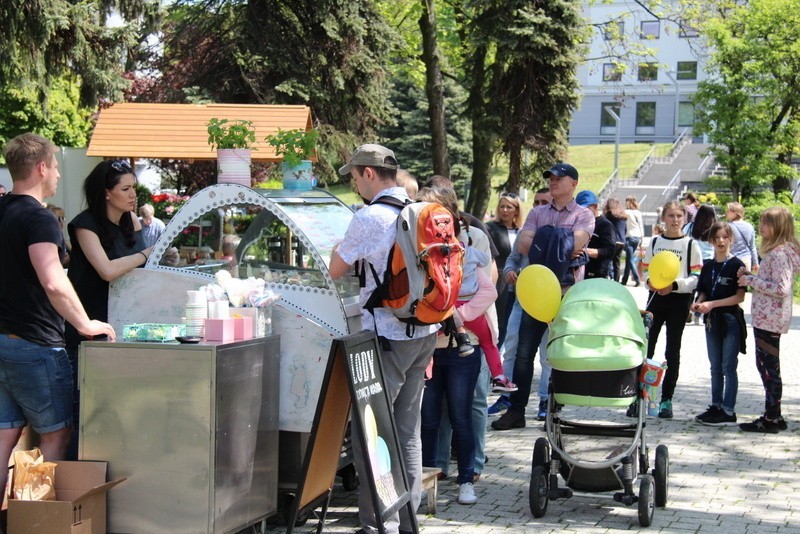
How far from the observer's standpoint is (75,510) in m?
4.68

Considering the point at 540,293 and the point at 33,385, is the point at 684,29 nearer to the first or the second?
the point at 540,293

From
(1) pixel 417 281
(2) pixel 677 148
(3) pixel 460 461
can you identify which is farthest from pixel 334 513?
(2) pixel 677 148

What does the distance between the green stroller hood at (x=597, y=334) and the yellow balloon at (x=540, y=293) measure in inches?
8.7

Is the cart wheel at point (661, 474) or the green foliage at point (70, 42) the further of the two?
the green foliage at point (70, 42)

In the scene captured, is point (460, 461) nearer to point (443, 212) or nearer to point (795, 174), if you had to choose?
point (443, 212)

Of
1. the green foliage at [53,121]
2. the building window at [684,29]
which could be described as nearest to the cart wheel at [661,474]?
the building window at [684,29]

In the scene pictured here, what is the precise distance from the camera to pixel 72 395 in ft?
17.0

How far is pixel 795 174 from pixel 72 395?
32.0m

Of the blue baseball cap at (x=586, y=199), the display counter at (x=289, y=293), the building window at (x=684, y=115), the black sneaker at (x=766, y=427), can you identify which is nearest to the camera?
the display counter at (x=289, y=293)

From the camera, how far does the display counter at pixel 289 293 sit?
5441 mm

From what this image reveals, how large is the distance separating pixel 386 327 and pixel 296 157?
5.29ft

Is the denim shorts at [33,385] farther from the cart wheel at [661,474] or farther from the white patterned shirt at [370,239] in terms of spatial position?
the cart wheel at [661,474]

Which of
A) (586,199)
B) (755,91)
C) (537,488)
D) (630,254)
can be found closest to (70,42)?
(586,199)

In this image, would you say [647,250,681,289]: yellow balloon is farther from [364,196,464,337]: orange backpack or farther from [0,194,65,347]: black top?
[0,194,65,347]: black top
